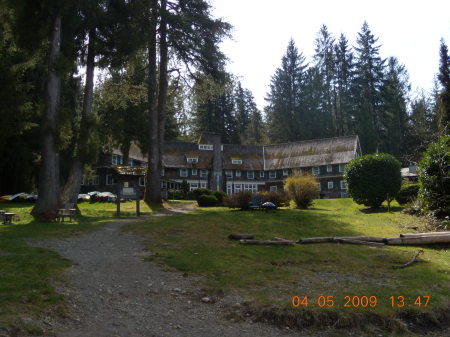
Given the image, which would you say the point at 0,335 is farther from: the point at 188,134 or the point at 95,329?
the point at 188,134

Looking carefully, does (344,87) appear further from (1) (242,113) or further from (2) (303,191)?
(2) (303,191)

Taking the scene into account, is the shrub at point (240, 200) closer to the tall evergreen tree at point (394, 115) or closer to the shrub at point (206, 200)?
the shrub at point (206, 200)

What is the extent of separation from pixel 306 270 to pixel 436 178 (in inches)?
465

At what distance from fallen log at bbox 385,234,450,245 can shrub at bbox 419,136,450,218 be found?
4410 millimetres

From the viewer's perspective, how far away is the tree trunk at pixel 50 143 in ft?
63.6

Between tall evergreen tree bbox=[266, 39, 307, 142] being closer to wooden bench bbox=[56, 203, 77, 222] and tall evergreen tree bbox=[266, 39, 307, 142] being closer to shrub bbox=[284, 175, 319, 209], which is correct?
shrub bbox=[284, 175, 319, 209]

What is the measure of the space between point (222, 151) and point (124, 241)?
5339 cm

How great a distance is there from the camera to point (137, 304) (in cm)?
773

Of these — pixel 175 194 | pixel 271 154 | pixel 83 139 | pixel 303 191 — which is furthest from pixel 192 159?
pixel 83 139

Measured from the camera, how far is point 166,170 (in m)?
62.7

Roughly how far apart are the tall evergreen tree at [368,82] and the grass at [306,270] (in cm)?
5828

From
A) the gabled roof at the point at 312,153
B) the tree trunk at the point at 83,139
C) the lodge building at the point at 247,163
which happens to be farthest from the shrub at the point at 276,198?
the gabled roof at the point at 312,153

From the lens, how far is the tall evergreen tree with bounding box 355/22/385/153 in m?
72.6

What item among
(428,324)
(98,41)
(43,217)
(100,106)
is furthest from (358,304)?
(100,106)
